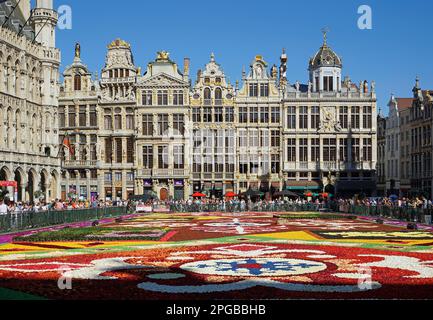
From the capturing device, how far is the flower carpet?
518 inches

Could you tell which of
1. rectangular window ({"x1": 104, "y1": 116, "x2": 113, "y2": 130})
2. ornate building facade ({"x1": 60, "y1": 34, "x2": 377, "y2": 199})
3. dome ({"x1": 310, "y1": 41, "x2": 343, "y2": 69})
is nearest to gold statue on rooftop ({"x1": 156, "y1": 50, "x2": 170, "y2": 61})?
ornate building facade ({"x1": 60, "y1": 34, "x2": 377, "y2": 199})

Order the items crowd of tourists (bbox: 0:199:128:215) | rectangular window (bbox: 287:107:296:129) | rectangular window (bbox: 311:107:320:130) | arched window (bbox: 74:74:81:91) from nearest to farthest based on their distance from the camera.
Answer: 1. crowd of tourists (bbox: 0:199:128:215)
2. rectangular window (bbox: 287:107:296:129)
3. rectangular window (bbox: 311:107:320:130)
4. arched window (bbox: 74:74:81:91)

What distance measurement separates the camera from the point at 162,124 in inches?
2852

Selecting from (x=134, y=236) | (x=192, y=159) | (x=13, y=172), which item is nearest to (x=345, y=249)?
(x=134, y=236)

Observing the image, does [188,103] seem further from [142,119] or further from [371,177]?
[371,177]

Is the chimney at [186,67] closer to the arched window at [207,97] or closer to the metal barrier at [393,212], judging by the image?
the arched window at [207,97]

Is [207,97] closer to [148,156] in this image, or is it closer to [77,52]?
[148,156]

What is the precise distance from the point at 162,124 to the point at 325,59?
18832mm

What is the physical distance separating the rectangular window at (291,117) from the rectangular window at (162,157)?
13121mm

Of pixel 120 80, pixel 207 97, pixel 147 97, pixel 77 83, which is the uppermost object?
pixel 120 80

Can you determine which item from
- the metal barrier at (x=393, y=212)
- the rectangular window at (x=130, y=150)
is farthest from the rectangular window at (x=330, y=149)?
the metal barrier at (x=393, y=212)

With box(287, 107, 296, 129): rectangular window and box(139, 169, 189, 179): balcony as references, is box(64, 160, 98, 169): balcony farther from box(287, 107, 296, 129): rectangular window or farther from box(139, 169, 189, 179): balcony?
box(287, 107, 296, 129): rectangular window

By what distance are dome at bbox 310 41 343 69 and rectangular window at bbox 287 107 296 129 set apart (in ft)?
19.4

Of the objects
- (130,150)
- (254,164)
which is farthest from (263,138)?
(130,150)
